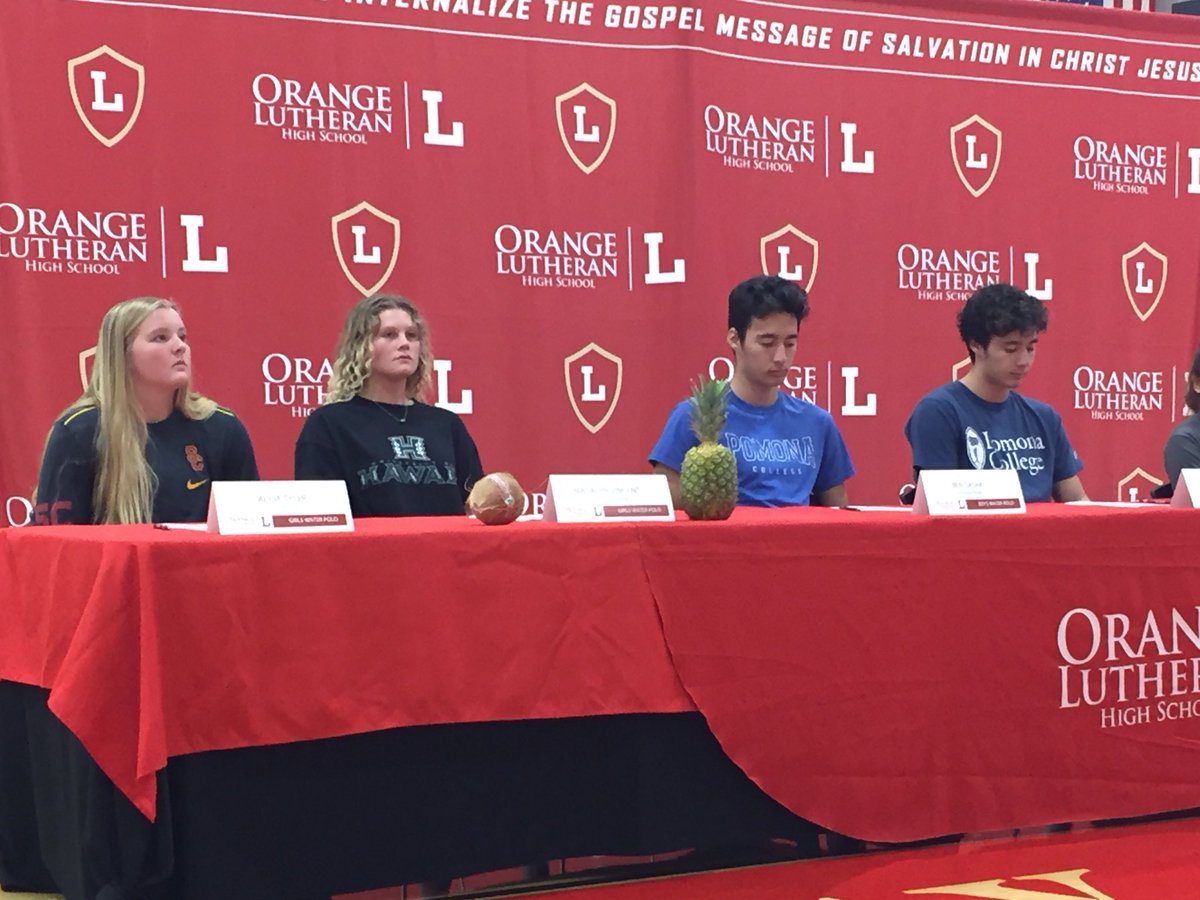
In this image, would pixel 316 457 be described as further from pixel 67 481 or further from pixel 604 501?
pixel 604 501

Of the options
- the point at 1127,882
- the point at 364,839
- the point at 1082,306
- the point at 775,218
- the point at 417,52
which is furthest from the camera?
the point at 1082,306

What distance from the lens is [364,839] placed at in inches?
89.0

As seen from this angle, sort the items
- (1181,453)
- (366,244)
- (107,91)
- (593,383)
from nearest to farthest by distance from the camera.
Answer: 1. (1181,453)
2. (107,91)
3. (366,244)
4. (593,383)

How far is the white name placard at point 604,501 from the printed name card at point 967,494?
19.7 inches

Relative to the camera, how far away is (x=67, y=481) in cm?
287

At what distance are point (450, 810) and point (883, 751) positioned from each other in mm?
772

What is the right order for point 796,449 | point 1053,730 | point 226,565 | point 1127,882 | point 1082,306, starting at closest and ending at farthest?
point 226,565 → point 1127,882 → point 1053,730 → point 796,449 → point 1082,306

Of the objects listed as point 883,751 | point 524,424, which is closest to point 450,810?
point 883,751

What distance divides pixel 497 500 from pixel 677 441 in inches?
34.1

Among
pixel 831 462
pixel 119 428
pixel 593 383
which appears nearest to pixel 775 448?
pixel 831 462

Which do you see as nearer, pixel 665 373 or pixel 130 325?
pixel 130 325


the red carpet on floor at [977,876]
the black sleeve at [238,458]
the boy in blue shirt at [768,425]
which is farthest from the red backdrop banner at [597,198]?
the red carpet on floor at [977,876]

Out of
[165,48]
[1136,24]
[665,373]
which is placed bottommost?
[665,373]

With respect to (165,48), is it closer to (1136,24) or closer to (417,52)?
(417,52)
